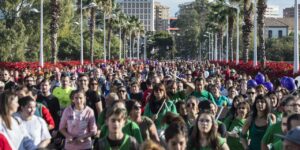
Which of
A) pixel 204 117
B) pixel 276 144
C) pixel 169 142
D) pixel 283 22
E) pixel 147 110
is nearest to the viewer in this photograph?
pixel 169 142

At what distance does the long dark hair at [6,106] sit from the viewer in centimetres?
651

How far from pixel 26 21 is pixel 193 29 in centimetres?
9744

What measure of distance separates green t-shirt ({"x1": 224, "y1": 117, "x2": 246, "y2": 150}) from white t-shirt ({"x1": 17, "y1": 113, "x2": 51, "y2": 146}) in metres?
2.42

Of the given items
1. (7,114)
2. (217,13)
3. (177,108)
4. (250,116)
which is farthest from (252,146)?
(217,13)

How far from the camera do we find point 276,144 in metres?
5.98

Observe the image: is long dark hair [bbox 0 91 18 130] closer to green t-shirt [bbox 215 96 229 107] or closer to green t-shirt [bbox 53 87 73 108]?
green t-shirt [bbox 53 87 73 108]

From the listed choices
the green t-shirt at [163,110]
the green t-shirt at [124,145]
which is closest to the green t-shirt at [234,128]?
the green t-shirt at [163,110]

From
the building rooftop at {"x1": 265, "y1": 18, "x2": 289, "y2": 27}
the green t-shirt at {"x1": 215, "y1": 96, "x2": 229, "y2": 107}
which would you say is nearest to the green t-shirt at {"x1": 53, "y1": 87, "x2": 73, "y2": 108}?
the green t-shirt at {"x1": 215, "y1": 96, "x2": 229, "y2": 107}

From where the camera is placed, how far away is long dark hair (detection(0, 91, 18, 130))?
21.4 ft

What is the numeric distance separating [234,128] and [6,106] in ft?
11.2

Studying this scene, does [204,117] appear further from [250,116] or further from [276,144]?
[250,116]

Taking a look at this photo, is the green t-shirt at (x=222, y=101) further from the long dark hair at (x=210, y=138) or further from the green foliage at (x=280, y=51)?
the green foliage at (x=280, y=51)

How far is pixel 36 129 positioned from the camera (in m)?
7.09

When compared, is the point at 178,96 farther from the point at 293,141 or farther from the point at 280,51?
the point at 280,51
